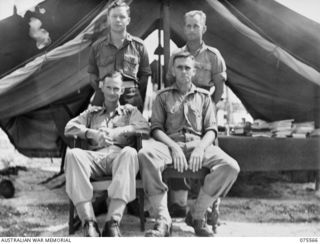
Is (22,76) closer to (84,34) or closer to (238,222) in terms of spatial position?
(84,34)

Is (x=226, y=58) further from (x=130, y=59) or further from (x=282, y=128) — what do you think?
(x=130, y=59)

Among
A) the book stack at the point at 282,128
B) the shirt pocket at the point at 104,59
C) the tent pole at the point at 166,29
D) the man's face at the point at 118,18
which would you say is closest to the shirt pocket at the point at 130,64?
the shirt pocket at the point at 104,59

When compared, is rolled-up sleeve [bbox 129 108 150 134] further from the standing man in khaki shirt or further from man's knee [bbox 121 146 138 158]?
the standing man in khaki shirt

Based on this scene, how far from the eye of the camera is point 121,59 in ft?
12.2

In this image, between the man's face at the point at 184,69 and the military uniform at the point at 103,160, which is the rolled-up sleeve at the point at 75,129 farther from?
the man's face at the point at 184,69

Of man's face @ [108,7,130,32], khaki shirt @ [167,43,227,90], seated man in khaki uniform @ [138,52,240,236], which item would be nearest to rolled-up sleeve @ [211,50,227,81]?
khaki shirt @ [167,43,227,90]

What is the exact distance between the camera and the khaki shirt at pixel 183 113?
10.8 feet

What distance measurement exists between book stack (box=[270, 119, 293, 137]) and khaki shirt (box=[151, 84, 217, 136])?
3.51 ft

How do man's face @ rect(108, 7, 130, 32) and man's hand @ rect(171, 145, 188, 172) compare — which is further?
man's face @ rect(108, 7, 130, 32)

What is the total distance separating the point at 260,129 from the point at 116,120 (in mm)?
1539

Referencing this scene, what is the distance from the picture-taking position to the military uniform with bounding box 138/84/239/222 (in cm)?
296

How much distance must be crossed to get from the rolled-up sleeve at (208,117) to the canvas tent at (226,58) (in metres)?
1.03

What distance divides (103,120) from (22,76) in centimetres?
111

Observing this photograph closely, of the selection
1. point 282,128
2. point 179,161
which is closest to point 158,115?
point 179,161
